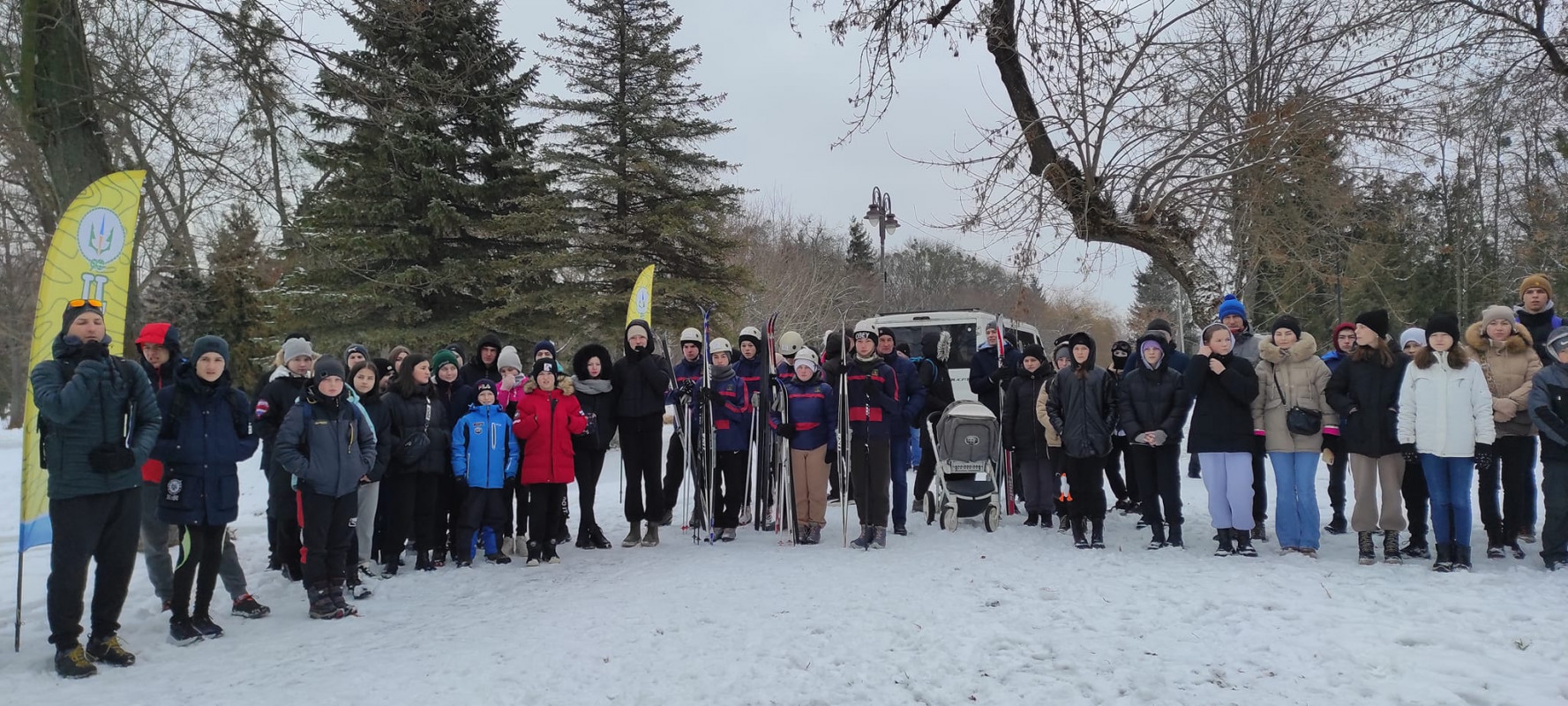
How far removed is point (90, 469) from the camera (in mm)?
4555

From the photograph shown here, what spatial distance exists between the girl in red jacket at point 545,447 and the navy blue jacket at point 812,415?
1.86 metres

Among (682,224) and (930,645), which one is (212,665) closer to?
(930,645)

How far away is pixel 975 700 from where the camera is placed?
3.98 m

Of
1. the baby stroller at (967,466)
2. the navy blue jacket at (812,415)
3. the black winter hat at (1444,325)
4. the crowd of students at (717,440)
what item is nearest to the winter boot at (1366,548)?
the crowd of students at (717,440)

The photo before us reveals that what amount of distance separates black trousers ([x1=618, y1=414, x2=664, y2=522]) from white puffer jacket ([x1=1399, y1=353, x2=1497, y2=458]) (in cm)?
588

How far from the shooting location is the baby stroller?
8336mm

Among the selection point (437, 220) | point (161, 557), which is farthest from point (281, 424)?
point (437, 220)

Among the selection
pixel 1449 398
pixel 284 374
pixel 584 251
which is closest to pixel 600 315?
pixel 584 251

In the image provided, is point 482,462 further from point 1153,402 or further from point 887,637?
point 1153,402

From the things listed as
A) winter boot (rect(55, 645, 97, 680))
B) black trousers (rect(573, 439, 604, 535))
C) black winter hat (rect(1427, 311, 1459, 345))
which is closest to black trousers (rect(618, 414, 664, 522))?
black trousers (rect(573, 439, 604, 535))

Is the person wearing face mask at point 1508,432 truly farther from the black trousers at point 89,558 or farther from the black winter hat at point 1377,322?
the black trousers at point 89,558

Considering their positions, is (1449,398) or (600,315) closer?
(1449,398)

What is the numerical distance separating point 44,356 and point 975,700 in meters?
5.78

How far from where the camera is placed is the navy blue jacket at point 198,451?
16.6 feet
